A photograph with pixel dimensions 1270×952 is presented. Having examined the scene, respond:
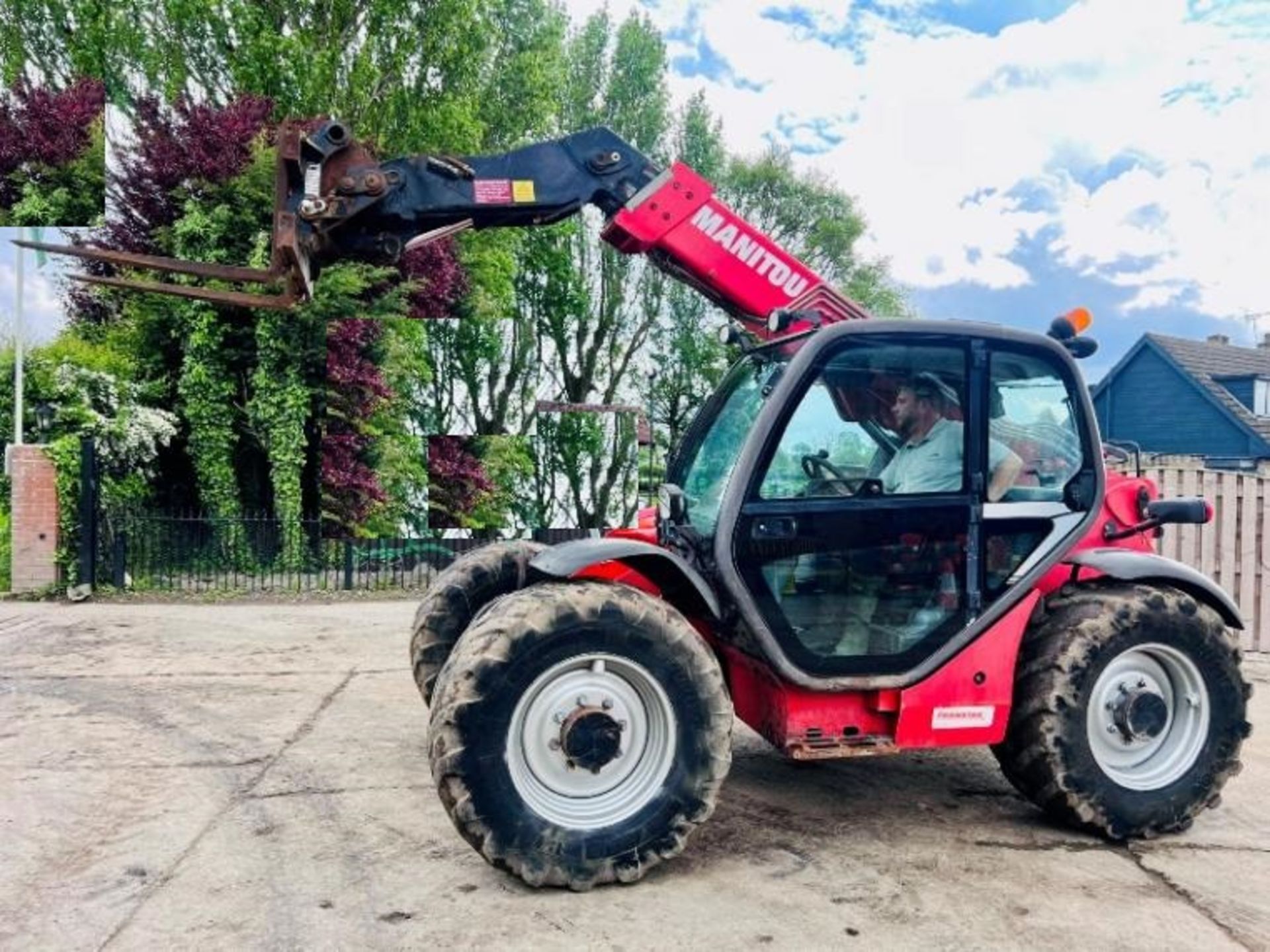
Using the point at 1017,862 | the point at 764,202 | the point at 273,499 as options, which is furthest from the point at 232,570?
the point at 764,202

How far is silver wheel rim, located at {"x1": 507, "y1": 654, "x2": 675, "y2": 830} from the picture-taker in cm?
321

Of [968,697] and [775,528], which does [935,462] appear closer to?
[775,528]

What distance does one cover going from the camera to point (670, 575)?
3.63m

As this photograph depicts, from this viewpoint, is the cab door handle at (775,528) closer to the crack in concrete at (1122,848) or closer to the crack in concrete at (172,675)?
the crack in concrete at (1122,848)

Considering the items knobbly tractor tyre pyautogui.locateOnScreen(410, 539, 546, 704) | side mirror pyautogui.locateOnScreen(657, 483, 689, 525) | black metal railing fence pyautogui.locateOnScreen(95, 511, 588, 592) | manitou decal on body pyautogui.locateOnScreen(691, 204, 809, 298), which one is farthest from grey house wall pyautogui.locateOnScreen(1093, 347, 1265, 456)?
side mirror pyautogui.locateOnScreen(657, 483, 689, 525)

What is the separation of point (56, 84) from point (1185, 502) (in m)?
18.1

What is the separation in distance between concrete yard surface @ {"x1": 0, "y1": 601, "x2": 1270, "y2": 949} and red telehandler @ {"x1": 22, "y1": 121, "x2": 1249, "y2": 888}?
0.25 m

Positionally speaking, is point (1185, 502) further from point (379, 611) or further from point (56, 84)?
point (56, 84)

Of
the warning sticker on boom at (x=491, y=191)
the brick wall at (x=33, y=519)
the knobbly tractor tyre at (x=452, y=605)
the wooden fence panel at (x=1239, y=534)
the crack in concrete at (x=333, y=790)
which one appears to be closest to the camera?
the crack in concrete at (x=333, y=790)

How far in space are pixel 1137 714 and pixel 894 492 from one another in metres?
1.36

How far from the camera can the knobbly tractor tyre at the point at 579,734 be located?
10.0 feet

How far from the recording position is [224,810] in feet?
13.0

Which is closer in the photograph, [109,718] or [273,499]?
[109,718]

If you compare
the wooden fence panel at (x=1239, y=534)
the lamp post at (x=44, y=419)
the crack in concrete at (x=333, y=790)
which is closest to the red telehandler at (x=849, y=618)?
the crack in concrete at (x=333, y=790)
